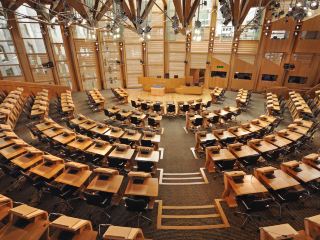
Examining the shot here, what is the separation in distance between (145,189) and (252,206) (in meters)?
2.65

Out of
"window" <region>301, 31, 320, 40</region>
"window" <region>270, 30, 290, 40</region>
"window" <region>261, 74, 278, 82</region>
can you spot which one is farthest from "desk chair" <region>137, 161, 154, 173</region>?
"window" <region>301, 31, 320, 40</region>

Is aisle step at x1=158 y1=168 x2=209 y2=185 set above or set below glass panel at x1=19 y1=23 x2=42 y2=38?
below

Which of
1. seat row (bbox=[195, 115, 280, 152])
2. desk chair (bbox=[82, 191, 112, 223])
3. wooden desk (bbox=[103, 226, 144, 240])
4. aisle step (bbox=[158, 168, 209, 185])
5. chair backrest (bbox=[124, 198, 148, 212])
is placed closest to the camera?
wooden desk (bbox=[103, 226, 144, 240])

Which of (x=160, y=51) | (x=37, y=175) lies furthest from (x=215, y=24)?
(x=37, y=175)

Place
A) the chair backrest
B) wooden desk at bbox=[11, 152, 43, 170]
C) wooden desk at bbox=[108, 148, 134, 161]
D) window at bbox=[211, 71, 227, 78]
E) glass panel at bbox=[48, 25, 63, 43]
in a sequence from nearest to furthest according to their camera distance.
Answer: the chair backrest < wooden desk at bbox=[11, 152, 43, 170] < wooden desk at bbox=[108, 148, 134, 161] < glass panel at bbox=[48, 25, 63, 43] < window at bbox=[211, 71, 227, 78]

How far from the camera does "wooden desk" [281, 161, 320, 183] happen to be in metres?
5.54

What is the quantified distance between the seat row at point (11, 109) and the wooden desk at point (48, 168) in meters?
5.31

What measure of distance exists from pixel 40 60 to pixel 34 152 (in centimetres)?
1334

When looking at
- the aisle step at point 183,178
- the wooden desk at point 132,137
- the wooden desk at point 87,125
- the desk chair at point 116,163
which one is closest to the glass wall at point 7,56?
the wooden desk at point 87,125

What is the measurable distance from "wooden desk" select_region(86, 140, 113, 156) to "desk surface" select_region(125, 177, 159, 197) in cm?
198

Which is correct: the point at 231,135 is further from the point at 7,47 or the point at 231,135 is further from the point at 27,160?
the point at 7,47

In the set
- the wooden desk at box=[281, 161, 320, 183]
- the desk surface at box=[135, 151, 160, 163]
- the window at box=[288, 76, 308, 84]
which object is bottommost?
the wooden desk at box=[281, 161, 320, 183]

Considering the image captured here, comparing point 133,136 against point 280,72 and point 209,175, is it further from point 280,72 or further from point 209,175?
point 280,72

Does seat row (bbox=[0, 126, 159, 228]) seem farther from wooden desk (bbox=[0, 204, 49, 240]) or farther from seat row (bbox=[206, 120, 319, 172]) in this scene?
seat row (bbox=[206, 120, 319, 172])
